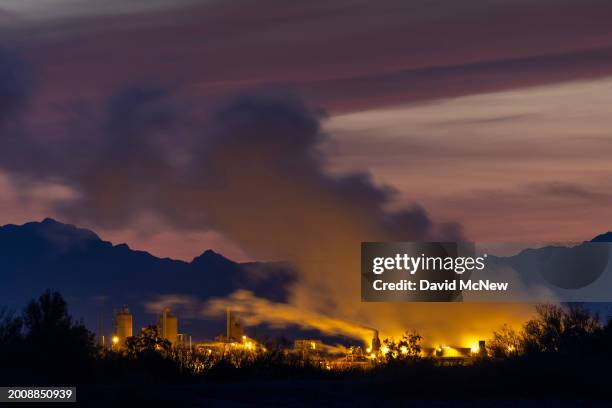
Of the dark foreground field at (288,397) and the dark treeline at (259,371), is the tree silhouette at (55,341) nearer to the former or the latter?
the dark treeline at (259,371)

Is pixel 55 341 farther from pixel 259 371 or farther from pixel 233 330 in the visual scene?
pixel 233 330

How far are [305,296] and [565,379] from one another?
16279 centimetres

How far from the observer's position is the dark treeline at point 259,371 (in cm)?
3316

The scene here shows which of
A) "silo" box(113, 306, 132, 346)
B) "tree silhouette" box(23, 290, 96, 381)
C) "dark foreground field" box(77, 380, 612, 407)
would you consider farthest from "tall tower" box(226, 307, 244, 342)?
"dark foreground field" box(77, 380, 612, 407)

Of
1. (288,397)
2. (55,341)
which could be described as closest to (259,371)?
(55,341)

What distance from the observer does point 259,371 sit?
129 feet

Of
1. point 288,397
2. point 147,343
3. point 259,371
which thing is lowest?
point 288,397

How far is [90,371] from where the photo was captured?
36.5m

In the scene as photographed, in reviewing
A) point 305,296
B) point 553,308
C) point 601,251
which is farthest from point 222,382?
point 305,296

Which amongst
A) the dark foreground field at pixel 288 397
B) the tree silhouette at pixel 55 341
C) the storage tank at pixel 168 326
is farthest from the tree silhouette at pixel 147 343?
the storage tank at pixel 168 326

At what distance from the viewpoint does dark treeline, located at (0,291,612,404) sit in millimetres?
33156

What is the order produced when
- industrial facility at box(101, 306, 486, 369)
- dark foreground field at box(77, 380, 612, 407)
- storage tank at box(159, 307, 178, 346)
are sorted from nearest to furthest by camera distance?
dark foreground field at box(77, 380, 612, 407) → industrial facility at box(101, 306, 486, 369) → storage tank at box(159, 307, 178, 346)

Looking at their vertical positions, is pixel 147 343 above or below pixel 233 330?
below

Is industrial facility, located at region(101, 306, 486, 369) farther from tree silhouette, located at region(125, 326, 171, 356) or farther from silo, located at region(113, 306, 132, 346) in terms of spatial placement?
tree silhouette, located at region(125, 326, 171, 356)
